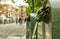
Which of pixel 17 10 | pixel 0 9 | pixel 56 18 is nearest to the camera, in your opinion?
pixel 56 18

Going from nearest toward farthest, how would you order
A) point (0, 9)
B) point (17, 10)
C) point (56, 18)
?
1. point (56, 18)
2. point (0, 9)
3. point (17, 10)

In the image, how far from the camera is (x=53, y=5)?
1.78ft

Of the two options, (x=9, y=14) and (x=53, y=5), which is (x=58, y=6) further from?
(x=9, y=14)

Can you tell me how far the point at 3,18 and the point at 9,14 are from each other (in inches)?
41.4

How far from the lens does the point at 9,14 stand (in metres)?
29.1

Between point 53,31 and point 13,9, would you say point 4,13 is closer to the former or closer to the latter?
point 13,9

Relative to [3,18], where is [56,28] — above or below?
above

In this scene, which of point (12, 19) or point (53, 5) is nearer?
point (53, 5)

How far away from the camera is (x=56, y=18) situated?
0.53 metres

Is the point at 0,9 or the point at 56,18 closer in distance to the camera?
the point at 56,18

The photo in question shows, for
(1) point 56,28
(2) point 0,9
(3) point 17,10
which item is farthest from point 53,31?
(3) point 17,10

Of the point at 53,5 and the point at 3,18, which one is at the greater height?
the point at 53,5

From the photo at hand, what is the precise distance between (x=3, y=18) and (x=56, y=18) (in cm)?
2886

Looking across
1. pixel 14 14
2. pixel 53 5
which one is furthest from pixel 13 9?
pixel 53 5
